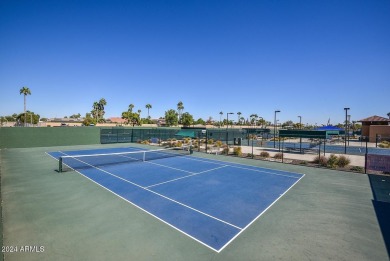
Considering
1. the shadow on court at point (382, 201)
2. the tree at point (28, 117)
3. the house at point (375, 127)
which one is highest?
the tree at point (28, 117)

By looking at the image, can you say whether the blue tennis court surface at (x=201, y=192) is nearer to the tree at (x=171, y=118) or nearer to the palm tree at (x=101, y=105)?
the tree at (x=171, y=118)

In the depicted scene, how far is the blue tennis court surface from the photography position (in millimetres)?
8338

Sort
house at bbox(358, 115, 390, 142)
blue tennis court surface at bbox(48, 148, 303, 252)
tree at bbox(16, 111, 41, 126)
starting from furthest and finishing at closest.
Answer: tree at bbox(16, 111, 41, 126), house at bbox(358, 115, 390, 142), blue tennis court surface at bbox(48, 148, 303, 252)

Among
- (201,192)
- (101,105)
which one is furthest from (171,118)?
(201,192)

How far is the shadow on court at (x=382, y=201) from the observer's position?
8109mm

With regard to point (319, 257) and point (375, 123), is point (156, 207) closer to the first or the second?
point (319, 257)

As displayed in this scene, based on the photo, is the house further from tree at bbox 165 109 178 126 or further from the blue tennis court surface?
tree at bbox 165 109 178 126

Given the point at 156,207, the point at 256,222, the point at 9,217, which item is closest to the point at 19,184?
the point at 9,217

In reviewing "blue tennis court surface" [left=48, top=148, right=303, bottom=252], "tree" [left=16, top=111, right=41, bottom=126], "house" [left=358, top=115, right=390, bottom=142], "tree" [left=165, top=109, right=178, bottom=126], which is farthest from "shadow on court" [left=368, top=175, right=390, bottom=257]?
"tree" [left=16, top=111, right=41, bottom=126]

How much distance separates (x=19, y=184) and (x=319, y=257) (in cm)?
1645

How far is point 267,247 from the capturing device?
22.6 feet

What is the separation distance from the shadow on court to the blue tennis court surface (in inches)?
168

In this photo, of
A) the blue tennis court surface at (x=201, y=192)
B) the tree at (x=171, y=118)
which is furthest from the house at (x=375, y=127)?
the tree at (x=171, y=118)

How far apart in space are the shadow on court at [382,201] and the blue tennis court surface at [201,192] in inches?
168
